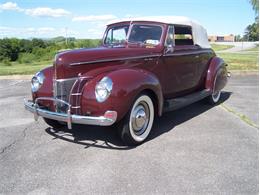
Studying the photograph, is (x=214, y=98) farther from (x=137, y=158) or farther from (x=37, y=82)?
(x=37, y=82)

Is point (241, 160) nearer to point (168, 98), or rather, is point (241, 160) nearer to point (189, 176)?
point (189, 176)

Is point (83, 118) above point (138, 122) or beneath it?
above

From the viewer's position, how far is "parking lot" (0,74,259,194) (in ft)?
10.4

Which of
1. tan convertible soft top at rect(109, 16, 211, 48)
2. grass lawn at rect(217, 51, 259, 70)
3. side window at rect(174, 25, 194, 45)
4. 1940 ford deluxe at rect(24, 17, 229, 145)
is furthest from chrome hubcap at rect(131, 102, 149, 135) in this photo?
grass lawn at rect(217, 51, 259, 70)

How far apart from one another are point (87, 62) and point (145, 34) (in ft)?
5.26

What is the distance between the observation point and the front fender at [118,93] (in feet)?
12.7

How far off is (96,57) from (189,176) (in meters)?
2.07

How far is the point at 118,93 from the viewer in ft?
12.7

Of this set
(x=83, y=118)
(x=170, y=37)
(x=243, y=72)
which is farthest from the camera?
(x=243, y=72)

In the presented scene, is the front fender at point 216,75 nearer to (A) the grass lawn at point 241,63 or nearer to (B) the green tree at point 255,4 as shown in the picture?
(A) the grass lawn at point 241,63

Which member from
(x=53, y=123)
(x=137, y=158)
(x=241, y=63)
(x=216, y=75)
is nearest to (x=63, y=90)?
(x=53, y=123)

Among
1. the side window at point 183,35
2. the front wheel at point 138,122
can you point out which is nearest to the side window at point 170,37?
the side window at point 183,35

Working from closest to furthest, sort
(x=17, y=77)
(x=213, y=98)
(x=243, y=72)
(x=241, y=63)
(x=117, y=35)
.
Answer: (x=117, y=35) < (x=213, y=98) < (x=17, y=77) < (x=243, y=72) < (x=241, y=63)

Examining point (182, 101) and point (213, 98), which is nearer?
point (182, 101)
